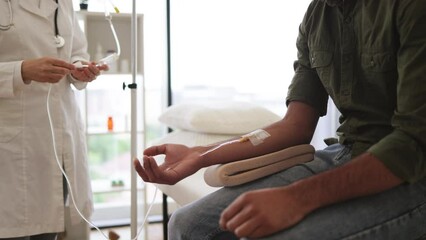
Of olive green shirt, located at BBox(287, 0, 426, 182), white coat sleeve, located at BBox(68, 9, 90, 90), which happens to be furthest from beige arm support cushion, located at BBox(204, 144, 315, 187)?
white coat sleeve, located at BBox(68, 9, 90, 90)

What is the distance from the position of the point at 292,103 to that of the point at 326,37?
0.23 meters

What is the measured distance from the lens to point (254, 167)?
43.6 inches

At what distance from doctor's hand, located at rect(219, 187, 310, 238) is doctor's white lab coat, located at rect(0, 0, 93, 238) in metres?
0.97

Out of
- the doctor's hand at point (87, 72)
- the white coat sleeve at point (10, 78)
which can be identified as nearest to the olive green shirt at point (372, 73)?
the doctor's hand at point (87, 72)

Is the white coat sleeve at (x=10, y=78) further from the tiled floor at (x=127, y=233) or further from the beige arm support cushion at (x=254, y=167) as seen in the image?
the tiled floor at (x=127, y=233)

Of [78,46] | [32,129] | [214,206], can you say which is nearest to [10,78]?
[32,129]

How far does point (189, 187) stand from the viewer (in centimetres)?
167

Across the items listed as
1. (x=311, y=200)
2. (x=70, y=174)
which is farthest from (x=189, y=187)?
(x=311, y=200)

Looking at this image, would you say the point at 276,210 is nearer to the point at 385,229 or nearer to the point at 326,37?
the point at 385,229

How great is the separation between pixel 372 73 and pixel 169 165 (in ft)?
1.87

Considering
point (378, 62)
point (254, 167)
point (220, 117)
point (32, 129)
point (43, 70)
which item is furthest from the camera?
point (220, 117)

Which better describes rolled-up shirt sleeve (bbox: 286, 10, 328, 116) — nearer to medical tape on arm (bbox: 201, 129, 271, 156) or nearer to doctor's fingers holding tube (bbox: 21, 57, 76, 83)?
medical tape on arm (bbox: 201, 129, 271, 156)

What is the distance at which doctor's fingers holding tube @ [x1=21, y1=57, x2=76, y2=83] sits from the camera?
1.40 meters

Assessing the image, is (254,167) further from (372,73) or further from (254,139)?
(372,73)
